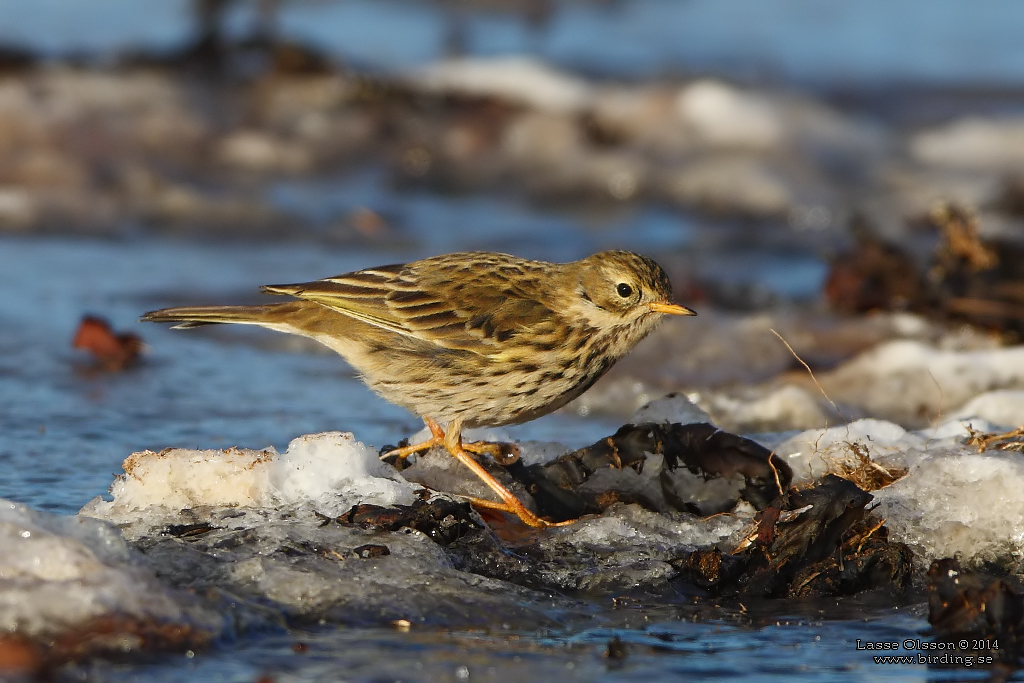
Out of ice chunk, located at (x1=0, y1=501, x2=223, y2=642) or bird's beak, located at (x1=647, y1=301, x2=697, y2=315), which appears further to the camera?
bird's beak, located at (x1=647, y1=301, x2=697, y2=315)

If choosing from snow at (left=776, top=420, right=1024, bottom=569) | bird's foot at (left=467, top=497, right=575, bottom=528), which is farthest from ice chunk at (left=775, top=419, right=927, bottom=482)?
bird's foot at (left=467, top=497, right=575, bottom=528)

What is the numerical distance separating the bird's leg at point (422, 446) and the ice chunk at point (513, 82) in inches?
371

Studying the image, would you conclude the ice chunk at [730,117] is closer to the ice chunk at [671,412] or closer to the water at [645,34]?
the water at [645,34]

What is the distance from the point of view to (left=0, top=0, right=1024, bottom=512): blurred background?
25.9 feet

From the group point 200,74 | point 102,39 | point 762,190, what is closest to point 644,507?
point 762,190

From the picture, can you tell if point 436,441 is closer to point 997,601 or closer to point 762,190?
point 997,601

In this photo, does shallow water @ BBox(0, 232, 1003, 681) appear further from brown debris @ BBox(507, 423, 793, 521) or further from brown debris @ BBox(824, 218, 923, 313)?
brown debris @ BBox(824, 218, 923, 313)

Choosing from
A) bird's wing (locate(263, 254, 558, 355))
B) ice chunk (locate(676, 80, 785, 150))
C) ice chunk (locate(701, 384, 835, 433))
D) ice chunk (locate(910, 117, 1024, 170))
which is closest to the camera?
bird's wing (locate(263, 254, 558, 355))

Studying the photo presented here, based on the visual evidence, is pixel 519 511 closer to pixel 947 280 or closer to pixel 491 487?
pixel 491 487

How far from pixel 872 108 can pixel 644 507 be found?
12.2m

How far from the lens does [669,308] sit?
6.31 metres

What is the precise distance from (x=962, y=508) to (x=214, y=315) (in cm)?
344

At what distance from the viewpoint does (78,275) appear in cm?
1036

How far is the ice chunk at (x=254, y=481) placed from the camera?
5.13m
